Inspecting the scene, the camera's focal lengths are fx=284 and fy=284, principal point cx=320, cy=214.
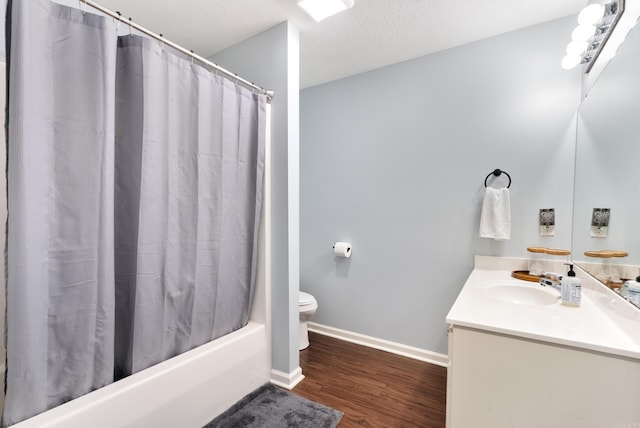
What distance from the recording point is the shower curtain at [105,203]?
36.5 inches

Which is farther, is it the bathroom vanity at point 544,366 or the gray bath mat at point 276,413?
the gray bath mat at point 276,413

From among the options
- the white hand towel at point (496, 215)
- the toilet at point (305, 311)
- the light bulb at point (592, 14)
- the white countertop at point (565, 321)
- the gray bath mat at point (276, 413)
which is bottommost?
the gray bath mat at point (276, 413)

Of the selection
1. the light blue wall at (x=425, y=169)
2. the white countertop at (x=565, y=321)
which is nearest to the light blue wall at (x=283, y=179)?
the light blue wall at (x=425, y=169)

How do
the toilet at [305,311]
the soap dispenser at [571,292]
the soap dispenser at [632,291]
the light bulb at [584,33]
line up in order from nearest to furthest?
the soap dispenser at [632,291] < the soap dispenser at [571,292] < the light bulb at [584,33] < the toilet at [305,311]

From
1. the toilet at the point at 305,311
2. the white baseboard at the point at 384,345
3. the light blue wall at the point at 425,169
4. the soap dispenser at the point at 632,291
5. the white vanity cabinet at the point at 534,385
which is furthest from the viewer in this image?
the toilet at the point at 305,311

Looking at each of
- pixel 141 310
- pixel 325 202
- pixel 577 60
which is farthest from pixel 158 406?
pixel 577 60

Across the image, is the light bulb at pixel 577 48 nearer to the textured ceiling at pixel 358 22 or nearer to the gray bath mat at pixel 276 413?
the textured ceiling at pixel 358 22

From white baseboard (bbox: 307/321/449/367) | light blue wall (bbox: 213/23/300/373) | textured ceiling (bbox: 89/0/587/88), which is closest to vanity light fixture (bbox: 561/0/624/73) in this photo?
textured ceiling (bbox: 89/0/587/88)

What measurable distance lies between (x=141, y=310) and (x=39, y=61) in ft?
3.29

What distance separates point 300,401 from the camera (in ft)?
5.59

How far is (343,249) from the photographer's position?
2465 millimetres

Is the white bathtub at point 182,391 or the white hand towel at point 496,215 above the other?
the white hand towel at point 496,215

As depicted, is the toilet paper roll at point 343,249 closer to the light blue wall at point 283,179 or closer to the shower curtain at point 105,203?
the light blue wall at point 283,179

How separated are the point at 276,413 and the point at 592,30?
2.57 m
